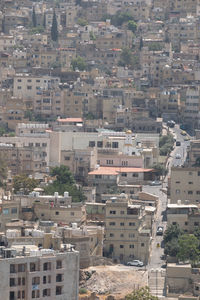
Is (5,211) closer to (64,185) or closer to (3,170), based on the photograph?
(64,185)

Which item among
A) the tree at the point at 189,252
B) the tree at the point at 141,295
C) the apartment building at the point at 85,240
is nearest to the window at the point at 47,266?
the tree at the point at 141,295

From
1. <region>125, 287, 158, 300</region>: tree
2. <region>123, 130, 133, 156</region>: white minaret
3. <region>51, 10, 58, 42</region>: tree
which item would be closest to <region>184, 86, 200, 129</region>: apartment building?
<region>123, 130, 133, 156</region>: white minaret

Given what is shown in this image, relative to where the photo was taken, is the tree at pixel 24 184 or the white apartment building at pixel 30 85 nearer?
the tree at pixel 24 184

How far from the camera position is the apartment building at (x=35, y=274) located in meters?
69.7

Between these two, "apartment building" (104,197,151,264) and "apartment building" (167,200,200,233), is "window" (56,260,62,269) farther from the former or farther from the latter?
"apartment building" (167,200,200,233)

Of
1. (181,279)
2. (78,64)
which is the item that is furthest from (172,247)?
(78,64)

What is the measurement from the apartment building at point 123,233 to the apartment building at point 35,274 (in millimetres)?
26515

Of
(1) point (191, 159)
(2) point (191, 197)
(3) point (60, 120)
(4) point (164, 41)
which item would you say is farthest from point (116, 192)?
(4) point (164, 41)

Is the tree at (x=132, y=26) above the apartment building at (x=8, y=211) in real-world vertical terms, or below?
above

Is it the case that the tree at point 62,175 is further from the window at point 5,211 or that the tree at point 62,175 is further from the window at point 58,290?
the window at point 58,290

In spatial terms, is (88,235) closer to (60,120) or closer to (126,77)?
(60,120)

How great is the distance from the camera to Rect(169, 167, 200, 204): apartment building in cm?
10850

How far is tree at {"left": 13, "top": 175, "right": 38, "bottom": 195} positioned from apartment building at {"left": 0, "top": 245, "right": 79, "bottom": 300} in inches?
1358

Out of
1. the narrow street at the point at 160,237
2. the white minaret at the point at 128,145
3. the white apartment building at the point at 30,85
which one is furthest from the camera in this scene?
the white apartment building at the point at 30,85
